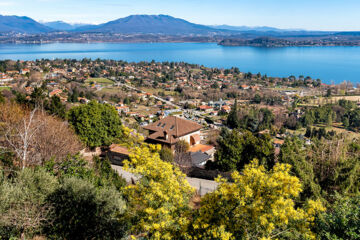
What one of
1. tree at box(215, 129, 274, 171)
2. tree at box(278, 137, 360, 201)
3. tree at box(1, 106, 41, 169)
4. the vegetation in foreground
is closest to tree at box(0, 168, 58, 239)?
the vegetation in foreground

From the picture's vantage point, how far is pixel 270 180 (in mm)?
4438

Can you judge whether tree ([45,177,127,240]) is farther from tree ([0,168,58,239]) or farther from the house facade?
the house facade

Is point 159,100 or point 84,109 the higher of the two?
point 84,109

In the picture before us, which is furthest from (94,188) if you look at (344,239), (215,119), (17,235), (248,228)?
(215,119)

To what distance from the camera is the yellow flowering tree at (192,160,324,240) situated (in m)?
4.41

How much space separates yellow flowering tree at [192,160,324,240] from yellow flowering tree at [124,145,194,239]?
0.43 metres

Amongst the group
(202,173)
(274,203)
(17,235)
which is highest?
(274,203)

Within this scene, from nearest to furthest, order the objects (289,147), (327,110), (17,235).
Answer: (17,235)
(289,147)
(327,110)

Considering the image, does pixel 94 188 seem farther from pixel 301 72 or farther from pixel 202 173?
pixel 301 72

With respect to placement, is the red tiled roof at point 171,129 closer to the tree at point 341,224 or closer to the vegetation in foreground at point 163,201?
the vegetation in foreground at point 163,201

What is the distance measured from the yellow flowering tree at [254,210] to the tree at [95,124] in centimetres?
1290

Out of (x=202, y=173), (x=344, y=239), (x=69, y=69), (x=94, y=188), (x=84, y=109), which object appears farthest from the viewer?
(x=69, y=69)

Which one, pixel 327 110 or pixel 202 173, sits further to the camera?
pixel 327 110

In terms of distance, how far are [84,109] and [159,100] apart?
149 feet
